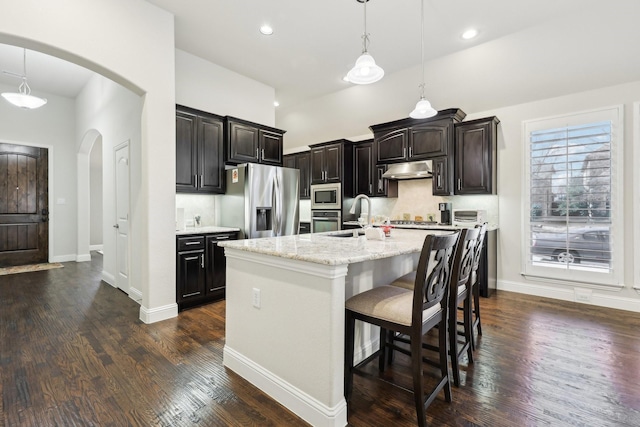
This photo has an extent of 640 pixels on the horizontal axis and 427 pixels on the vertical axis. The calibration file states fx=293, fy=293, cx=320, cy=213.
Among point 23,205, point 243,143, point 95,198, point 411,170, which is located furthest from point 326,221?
point 95,198

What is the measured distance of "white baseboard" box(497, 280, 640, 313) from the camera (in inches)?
138

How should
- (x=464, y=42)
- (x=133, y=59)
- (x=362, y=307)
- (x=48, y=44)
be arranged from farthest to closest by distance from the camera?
(x=464, y=42), (x=133, y=59), (x=48, y=44), (x=362, y=307)

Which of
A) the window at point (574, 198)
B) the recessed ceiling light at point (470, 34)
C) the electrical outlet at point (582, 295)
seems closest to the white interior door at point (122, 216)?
the recessed ceiling light at point (470, 34)

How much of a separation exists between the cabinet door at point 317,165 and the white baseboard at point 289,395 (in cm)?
429

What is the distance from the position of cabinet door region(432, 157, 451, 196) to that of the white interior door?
14.7 ft

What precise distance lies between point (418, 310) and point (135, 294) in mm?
3764

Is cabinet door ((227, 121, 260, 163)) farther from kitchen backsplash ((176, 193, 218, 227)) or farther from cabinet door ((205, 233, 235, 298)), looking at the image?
cabinet door ((205, 233, 235, 298))

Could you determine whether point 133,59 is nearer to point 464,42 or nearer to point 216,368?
point 216,368

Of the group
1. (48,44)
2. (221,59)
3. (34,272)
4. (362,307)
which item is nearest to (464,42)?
(221,59)

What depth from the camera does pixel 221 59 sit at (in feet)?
14.5

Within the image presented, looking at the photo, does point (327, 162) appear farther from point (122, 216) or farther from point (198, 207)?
point (122, 216)

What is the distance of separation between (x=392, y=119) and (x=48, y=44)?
4.68 metres

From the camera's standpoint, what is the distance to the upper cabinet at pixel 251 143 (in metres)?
4.36

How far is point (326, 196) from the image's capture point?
5934mm
